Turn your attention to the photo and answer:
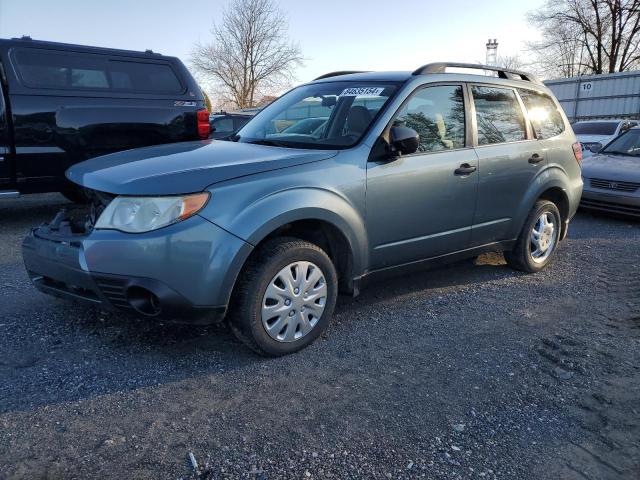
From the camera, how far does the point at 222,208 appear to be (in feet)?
9.55

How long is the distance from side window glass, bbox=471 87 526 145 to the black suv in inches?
162

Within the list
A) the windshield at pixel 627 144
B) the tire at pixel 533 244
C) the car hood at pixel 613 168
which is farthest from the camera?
the windshield at pixel 627 144

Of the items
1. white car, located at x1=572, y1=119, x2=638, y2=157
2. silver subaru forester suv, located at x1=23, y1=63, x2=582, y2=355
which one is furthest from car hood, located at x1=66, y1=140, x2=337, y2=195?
white car, located at x1=572, y1=119, x2=638, y2=157

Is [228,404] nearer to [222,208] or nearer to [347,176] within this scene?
[222,208]

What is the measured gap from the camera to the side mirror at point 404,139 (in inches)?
139

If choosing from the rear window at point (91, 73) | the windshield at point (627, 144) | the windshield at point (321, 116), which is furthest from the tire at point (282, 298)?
the windshield at point (627, 144)

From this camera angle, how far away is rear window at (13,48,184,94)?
6168 mm

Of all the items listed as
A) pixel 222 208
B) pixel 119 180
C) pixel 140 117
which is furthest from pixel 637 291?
pixel 140 117

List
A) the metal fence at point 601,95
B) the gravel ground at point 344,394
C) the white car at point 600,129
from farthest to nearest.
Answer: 1. the metal fence at point 601,95
2. the white car at point 600,129
3. the gravel ground at point 344,394

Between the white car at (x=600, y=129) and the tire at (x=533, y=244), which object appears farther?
the white car at (x=600, y=129)

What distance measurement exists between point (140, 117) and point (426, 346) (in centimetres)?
499

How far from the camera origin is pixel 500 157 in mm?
4434

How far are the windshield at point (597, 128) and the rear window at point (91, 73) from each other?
10.9m

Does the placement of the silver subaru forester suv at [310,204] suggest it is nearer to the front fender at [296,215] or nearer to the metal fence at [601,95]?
the front fender at [296,215]
